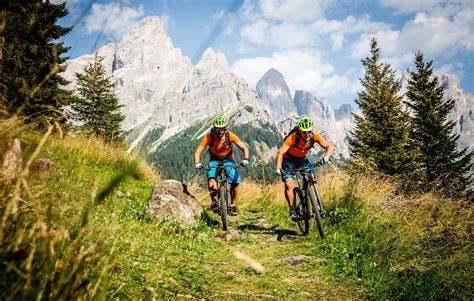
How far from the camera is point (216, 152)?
32.9 ft

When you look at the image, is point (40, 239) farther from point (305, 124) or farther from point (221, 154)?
point (221, 154)

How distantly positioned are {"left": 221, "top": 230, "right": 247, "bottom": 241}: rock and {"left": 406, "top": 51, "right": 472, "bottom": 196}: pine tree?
2395cm

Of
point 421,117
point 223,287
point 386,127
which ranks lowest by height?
point 223,287

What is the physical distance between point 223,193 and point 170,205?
154 centimetres

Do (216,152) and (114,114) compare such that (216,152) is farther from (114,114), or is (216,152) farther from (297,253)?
(114,114)

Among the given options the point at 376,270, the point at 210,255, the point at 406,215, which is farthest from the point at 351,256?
the point at 210,255

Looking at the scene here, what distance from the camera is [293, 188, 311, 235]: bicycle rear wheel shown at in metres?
8.05

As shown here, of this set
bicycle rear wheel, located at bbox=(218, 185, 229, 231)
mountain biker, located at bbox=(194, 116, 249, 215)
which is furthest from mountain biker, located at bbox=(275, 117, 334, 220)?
bicycle rear wheel, located at bbox=(218, 185, 229, 231)

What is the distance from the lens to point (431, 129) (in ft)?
97.8

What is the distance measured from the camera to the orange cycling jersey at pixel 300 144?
8797 millimetres

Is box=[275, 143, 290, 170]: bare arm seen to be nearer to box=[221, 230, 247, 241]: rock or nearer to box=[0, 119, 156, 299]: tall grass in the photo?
box=[221, 230, 247, 241]: rock

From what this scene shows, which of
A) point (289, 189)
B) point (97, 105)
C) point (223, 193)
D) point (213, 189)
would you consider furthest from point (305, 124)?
point (97, 105)

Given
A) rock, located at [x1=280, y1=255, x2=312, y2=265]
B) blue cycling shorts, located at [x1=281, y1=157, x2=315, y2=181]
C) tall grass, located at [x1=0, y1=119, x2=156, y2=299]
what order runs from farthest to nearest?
blue cycling shorts, located at [x1=281, y1=157, x2=315, y2=181], rock, located at [x1=280, y1=255, x2=312, y2=265], tall grass, located at [x1=0, y1=119, x2=156, y2=299]

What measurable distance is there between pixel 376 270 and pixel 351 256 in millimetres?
916
